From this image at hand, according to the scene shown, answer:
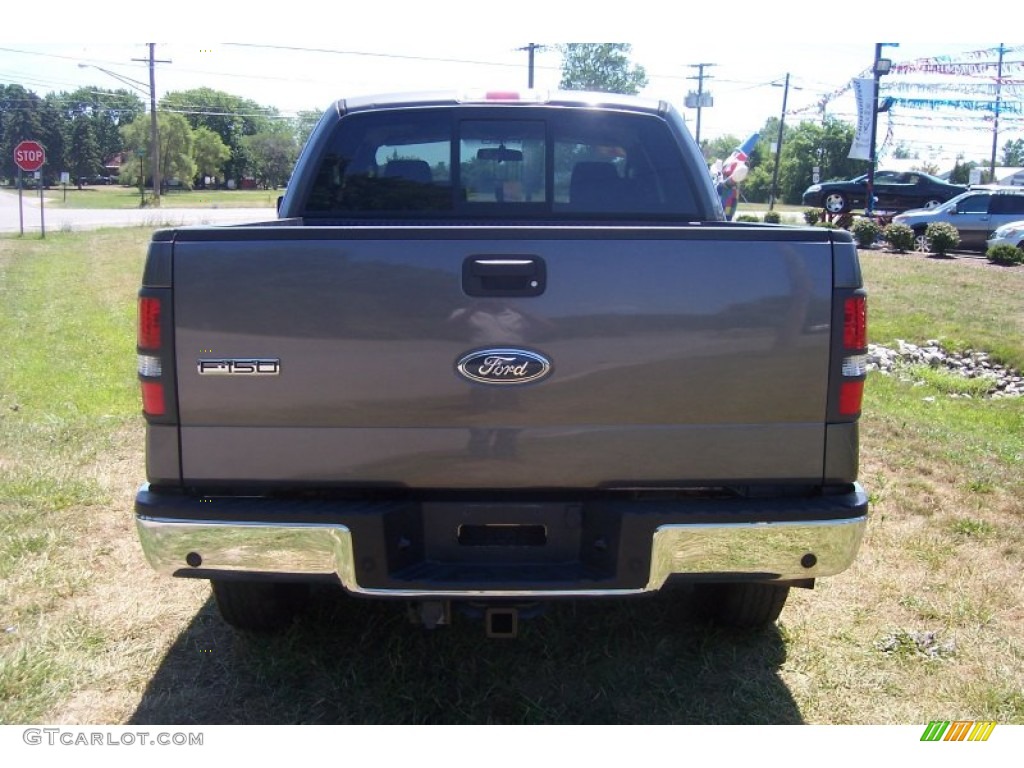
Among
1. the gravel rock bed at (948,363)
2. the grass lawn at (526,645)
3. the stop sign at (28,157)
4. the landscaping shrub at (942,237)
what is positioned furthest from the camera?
the stop sign at (28,157)

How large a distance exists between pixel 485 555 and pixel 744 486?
81 cm

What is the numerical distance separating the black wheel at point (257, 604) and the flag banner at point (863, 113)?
30.9m

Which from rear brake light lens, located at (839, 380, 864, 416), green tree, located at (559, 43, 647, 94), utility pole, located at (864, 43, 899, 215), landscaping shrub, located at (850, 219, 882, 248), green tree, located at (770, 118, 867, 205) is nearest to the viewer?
rear brake light lens, located at (839, 380, 864, 416)

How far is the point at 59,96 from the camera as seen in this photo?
82.2 meters

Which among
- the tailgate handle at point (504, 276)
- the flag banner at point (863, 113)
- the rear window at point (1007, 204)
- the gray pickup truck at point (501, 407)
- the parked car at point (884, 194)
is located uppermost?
the flag banner at point (863, 113)

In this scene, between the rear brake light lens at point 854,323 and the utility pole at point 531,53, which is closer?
the rear brake light lens at point 854,323

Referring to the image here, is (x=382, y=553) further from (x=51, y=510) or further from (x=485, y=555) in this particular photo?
(x=51, y=510)

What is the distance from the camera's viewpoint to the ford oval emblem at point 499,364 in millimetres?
2613

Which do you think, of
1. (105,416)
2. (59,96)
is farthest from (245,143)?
(105,416)

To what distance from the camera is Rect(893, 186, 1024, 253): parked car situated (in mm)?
23438

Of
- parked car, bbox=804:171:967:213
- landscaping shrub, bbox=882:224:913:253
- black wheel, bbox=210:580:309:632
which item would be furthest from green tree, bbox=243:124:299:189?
black wheel, bbox=210:580:309:632

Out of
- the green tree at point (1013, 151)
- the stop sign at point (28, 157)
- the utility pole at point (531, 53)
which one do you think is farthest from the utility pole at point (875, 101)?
the green tree at point (1013, 151)

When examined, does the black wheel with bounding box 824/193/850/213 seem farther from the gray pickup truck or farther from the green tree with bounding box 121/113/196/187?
the green tree with bounding box 121/113/196/187
